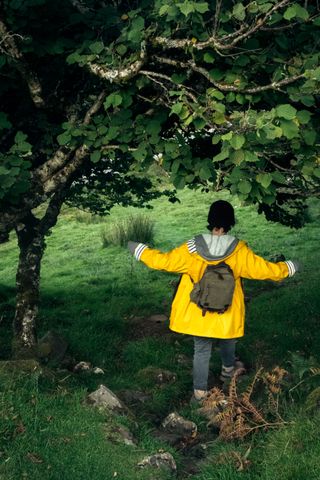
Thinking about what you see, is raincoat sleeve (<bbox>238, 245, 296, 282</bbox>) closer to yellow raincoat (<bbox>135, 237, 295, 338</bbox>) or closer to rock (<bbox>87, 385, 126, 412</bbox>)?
yellow raincoat (<bbox>135, 237, 295, 338</bbox>)

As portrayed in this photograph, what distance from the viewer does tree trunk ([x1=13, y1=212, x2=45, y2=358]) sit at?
395 inches

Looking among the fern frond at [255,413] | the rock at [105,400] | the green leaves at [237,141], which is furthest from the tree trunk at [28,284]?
the green leaves at [237,141]

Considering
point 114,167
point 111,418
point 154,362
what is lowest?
point 154,362

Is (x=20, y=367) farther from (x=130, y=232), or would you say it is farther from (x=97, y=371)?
(x=130, y=232)

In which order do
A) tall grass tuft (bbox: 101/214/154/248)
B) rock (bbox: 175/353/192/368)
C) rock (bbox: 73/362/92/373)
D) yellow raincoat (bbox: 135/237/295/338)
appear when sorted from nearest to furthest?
yellow raincoat (bbox: 135/237/295/338) < rock (bbox: 73/362/92/373) < rock (bbox: 175/353/192/368) < tall grass tuft (bbox: 101/214/154/248)

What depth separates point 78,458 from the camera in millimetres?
5699

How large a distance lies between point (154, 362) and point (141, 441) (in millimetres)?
3873

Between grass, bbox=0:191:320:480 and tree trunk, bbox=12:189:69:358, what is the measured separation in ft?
3.08

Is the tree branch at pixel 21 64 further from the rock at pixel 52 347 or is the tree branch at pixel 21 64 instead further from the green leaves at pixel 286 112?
the rock at pixel 52 347

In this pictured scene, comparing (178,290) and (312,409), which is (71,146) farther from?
(312,409)

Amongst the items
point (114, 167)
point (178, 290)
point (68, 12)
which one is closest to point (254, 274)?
point (178, 290)

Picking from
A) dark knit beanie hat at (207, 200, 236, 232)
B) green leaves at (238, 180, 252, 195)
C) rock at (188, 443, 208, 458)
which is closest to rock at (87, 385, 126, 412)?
rock at (188, 443, 208, 458)

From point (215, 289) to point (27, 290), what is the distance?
12.8 feet

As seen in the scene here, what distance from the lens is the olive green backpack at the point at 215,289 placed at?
7.91m
